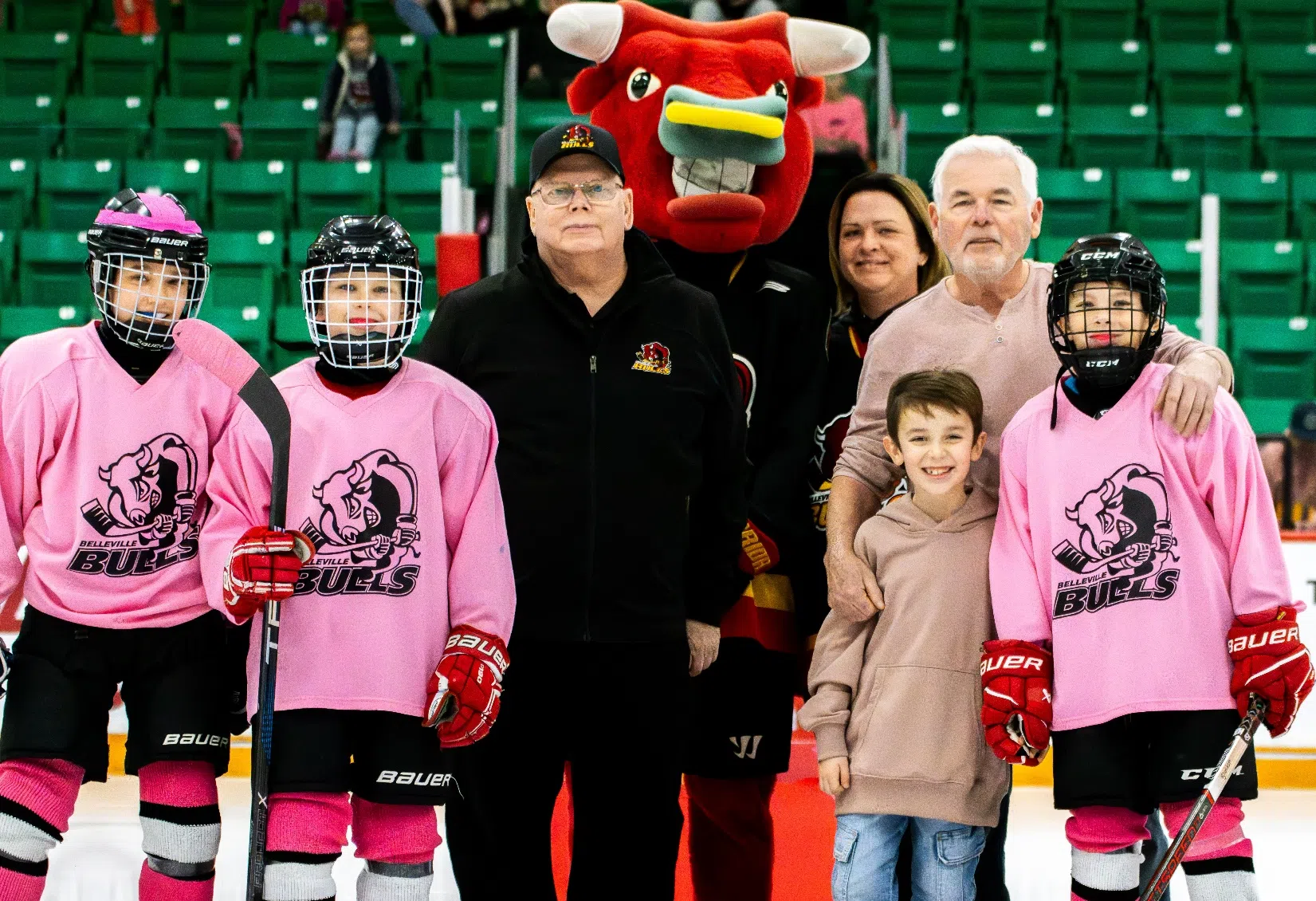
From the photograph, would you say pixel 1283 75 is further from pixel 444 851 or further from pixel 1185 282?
pixel 444 851

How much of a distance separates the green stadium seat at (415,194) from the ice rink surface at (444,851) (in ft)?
8.81

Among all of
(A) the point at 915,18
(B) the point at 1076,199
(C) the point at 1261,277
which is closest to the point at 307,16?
(A) the point at 915,18

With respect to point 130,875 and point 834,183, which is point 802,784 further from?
point 834,183

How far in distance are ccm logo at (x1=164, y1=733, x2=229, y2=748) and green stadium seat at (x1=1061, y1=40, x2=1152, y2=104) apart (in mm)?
6576

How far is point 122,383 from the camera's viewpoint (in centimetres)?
231

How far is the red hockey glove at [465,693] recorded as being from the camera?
2127 millimetres

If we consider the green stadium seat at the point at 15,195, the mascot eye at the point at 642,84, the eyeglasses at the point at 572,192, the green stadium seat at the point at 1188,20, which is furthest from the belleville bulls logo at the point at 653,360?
the green stadium seat at the point at 1188,20

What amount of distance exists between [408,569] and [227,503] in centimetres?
28

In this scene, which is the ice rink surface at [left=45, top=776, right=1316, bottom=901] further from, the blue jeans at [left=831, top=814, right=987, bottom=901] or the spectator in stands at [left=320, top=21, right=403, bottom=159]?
the spectator in stands at [left=320, top=21, right=403, bottom=159]

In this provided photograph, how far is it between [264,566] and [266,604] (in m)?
0.08

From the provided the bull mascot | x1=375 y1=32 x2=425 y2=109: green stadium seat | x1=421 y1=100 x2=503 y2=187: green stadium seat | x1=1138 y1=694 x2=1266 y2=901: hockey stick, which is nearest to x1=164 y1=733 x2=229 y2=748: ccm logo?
the bull mascot

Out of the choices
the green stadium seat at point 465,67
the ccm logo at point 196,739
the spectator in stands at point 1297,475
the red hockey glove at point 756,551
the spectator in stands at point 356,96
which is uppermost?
the green stadium seat at point 465,67

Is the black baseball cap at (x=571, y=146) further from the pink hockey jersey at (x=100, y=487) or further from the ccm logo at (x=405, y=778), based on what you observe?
the ccm logo at (x=405, y=778)

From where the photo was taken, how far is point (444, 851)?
388 centimetres
